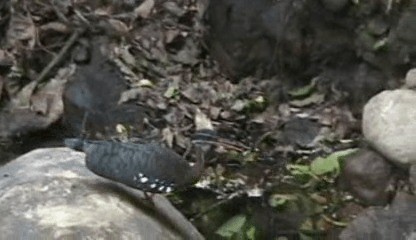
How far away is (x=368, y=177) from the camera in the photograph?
16.1 ft

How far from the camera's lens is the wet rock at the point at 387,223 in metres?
4.18

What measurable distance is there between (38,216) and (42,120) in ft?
9.08

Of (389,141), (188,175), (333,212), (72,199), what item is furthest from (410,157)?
(72,199)

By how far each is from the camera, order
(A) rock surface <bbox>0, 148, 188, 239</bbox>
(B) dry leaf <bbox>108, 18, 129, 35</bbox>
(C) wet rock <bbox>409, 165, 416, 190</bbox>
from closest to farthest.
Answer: (A) rock surface <bbox>0, 148, 188, 239</bbox> → (C) wet rock <bbox>409, 165, 416, 190</bbox> → (B) dry leaf <bbox>108, 18, 129, 35</bbox>

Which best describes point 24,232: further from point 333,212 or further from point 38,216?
point 333,212

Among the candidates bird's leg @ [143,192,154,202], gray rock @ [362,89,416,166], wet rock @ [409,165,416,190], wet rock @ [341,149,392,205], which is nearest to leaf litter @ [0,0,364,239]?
wet rock @ [341,149,392,205]

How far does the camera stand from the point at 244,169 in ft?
18.0

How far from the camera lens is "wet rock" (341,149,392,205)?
4840mm

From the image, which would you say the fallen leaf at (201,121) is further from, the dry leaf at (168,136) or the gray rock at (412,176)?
the gray rock at (412,176)

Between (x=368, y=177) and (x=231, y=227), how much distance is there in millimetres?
787

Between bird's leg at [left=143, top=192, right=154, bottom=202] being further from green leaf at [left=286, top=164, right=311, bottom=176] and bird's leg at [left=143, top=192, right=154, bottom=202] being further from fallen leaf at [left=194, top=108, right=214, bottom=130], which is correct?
fallen leaf at [left=194, top=108, right=214, bottom=130]

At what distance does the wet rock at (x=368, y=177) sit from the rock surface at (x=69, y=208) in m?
1.58

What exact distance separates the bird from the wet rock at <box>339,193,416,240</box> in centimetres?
107

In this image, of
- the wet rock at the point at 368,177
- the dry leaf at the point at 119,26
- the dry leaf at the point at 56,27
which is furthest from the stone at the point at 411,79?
the dry leaf at the point at 56,27
